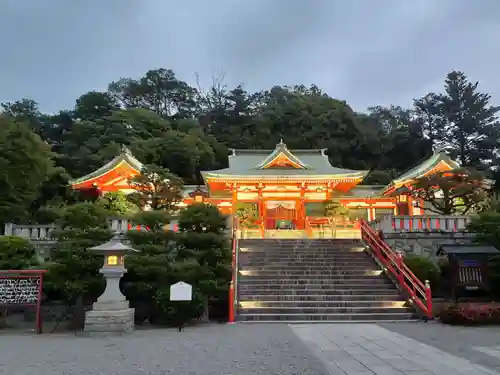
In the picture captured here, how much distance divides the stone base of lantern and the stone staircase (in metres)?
3.08

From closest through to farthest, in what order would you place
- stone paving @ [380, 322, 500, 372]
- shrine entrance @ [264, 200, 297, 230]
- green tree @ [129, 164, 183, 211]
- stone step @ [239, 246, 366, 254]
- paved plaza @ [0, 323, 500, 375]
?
1. paved plaza @ [0, 323, 500, 375]
2. stone paving @ [380, 322, 500, 372]
3. stone step @ [239, 246, 366, 254]
4. green tree @ [129, 164, 183, 211]
5. shrine entrance @ [264, 200, 297, 230]

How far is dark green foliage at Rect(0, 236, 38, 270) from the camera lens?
11.4m

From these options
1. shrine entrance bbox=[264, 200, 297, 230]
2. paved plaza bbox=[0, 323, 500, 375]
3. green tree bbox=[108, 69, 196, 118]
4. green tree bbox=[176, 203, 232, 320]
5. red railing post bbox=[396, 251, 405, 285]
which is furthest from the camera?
green tree bbox=[108, 69, 196, 118]

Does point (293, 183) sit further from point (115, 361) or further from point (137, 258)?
point (115, 361)

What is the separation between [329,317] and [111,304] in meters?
5.58

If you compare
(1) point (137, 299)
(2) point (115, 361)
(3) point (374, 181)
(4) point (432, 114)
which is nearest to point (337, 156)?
(3) point (374, 181)

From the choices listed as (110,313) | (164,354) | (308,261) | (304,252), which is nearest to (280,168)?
(304,252)

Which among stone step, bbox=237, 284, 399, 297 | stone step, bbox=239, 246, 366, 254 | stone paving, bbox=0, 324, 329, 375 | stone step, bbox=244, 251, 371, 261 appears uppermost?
stone step, bbox=239, 246, 366, 254

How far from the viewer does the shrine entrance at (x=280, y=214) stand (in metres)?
23.8

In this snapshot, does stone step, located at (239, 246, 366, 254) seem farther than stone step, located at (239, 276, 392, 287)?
Yes

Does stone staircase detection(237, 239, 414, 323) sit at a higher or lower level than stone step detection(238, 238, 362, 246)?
lower

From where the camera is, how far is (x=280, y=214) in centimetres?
2395

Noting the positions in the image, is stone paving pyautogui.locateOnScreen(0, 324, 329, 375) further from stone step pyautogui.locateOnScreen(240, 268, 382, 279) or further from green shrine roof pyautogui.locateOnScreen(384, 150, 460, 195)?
green shrine roof pyautogui.locateOnScreen(384, 150, 460, 195)

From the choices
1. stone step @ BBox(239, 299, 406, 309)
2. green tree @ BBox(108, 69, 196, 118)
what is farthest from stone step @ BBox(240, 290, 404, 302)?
green tree @ BBox(108, 69, 196, 118)
